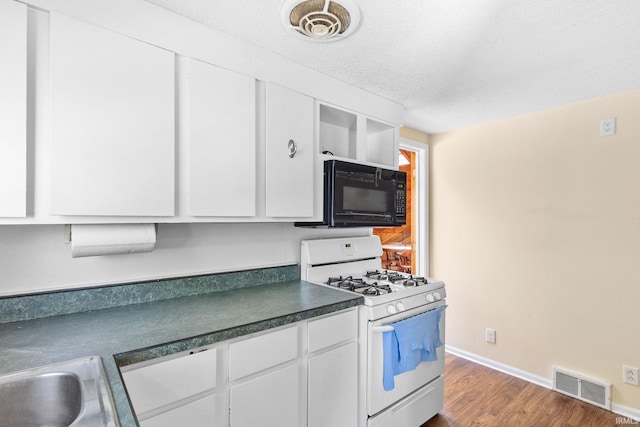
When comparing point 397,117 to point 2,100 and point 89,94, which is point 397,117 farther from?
point 2,100

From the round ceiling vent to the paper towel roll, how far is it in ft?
3.77

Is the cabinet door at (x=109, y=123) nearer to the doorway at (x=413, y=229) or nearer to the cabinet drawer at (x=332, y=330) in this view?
the cabinet drawer at (x=332, y=330)

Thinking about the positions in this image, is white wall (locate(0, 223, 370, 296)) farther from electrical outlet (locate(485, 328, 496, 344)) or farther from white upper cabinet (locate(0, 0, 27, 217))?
electrical outlet (locate(485, 328, 496, 344))

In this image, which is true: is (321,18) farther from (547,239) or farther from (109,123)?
(547,239)

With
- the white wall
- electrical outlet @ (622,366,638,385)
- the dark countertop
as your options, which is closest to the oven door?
the dark countertop

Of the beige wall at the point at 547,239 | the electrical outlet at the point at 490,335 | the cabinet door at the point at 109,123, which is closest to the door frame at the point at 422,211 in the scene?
the beige wall at the point at 547,239

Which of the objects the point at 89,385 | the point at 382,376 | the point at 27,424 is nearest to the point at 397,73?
the point at 382,376

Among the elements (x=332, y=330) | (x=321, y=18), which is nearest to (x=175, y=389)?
(x=332, y=330)

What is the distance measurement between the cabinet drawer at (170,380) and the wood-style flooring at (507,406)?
1669mm

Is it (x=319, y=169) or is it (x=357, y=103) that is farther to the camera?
(x=357, y=103)

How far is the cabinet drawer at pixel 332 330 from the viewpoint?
5.22 feet

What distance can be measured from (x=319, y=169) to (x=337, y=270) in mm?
743

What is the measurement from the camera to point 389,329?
1747 millimetres

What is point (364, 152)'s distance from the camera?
231cm
